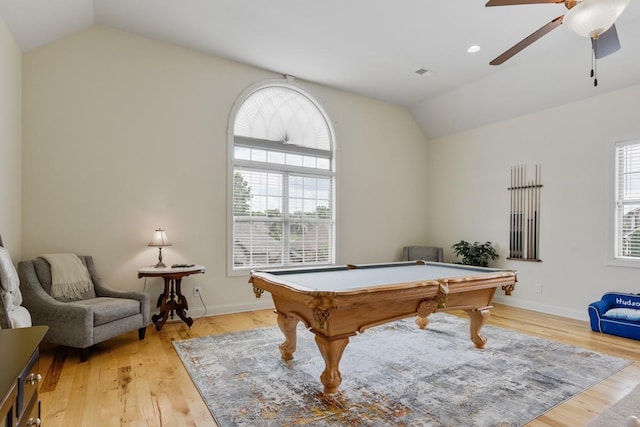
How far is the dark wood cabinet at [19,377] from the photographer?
979 millimetres

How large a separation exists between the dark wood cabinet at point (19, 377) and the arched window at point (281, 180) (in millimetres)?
3358

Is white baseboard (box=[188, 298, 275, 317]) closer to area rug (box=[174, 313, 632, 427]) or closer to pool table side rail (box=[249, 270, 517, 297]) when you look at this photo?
area rug (box=[174, 313, 632, 427])

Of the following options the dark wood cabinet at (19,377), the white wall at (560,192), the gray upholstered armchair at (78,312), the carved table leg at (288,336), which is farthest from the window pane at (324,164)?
the dark wood cabinet at (19,377)

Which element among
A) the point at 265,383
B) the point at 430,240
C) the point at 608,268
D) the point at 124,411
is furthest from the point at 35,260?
the point at 608,268

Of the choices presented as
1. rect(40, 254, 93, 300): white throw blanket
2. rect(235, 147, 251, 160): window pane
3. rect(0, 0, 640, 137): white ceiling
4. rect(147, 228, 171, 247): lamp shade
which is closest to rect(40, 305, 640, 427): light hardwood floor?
rect(40, 254, 93, 300): white throw blanket

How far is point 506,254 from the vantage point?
5.46m

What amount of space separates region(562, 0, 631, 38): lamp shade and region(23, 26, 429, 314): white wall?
3.79 m

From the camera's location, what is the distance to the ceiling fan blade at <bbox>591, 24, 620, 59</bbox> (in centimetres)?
256

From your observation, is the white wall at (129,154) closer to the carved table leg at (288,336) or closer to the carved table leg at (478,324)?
the carved table leg at (288,336)

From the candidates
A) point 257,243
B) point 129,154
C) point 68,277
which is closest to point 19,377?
point 68,277

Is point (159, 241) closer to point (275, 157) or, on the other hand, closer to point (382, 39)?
point (275, 157)

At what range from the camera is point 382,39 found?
4113 millimetres

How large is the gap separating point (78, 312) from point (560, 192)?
5.77 m

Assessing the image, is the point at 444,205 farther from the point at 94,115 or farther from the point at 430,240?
the point at 94,115
